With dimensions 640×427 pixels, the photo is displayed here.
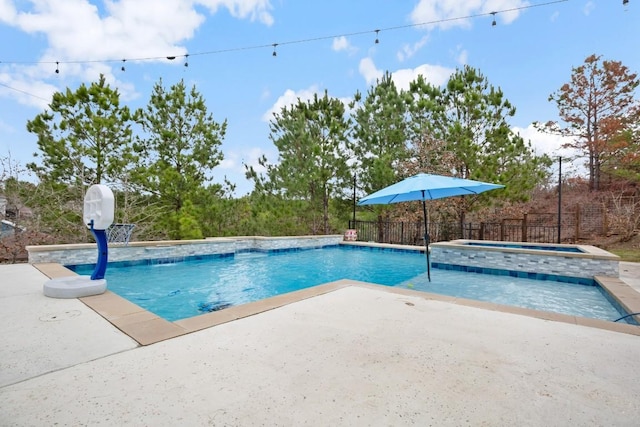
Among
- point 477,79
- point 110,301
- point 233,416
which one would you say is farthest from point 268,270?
point 477,79

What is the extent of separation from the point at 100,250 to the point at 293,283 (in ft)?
11.2

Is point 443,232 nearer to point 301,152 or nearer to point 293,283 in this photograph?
point 301,152

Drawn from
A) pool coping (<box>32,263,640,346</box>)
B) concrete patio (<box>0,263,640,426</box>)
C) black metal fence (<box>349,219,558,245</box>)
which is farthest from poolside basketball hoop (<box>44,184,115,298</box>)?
black metal fence (<box>349,219,558,245</box>)

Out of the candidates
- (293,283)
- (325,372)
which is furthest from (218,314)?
(293,283)

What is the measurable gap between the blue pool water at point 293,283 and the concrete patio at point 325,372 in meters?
2.00

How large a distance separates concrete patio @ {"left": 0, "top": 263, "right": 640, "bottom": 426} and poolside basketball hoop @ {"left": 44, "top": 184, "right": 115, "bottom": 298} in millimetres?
580

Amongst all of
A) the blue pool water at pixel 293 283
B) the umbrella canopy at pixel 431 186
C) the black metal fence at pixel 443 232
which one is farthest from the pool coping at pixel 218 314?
the black metal fence at pixel 443 232

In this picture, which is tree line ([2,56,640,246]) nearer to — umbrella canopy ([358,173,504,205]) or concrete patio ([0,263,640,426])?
umbrella canopy ([358,173,504,205])

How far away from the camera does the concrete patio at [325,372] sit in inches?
58.4

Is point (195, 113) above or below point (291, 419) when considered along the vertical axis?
above

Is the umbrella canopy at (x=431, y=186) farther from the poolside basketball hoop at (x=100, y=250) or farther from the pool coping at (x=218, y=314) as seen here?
the poolside basketball hoop at (x=100, y=250)

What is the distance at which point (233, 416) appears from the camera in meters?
1.46

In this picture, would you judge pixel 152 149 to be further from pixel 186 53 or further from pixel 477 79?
pixel 477 79

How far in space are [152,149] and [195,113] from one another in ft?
6.60
